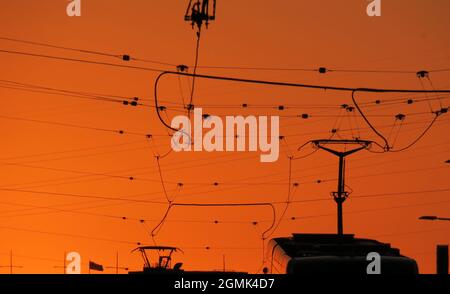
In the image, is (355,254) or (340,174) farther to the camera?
(340,174)
